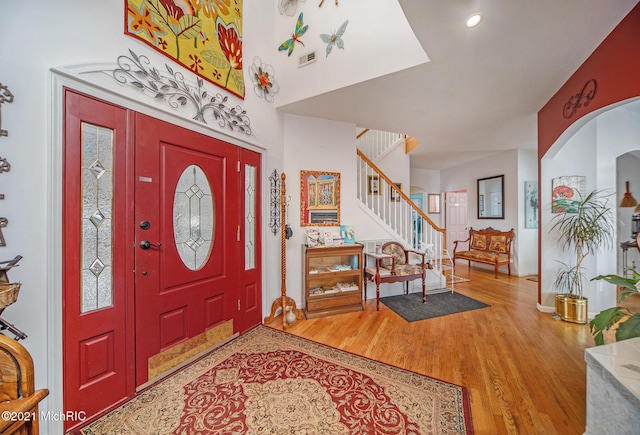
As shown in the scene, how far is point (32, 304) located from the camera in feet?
4.36

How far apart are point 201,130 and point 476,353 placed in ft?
10.8

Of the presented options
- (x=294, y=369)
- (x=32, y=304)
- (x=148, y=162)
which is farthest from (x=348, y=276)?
(x=32, y=304)

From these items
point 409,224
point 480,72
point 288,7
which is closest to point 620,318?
point 480,72

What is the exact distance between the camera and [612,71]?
6.45 ft

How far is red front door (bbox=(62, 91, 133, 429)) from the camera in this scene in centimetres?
146

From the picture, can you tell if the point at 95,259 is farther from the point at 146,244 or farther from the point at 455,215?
the point at 455,215

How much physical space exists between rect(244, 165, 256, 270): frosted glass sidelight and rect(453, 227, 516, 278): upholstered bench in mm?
4727

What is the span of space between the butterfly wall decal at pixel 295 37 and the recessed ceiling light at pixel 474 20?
1.87 m

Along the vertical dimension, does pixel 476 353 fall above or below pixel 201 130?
below

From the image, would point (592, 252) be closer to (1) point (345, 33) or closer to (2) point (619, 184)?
(2) point (619, 184)

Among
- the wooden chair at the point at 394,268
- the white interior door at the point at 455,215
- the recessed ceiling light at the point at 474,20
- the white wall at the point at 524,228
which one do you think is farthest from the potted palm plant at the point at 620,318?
the white interior door at the point at 455,215

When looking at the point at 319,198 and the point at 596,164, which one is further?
the point at 319,198

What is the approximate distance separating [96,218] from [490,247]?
21.5 ft

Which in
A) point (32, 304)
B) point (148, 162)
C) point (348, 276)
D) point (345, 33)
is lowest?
point (348, 276)
